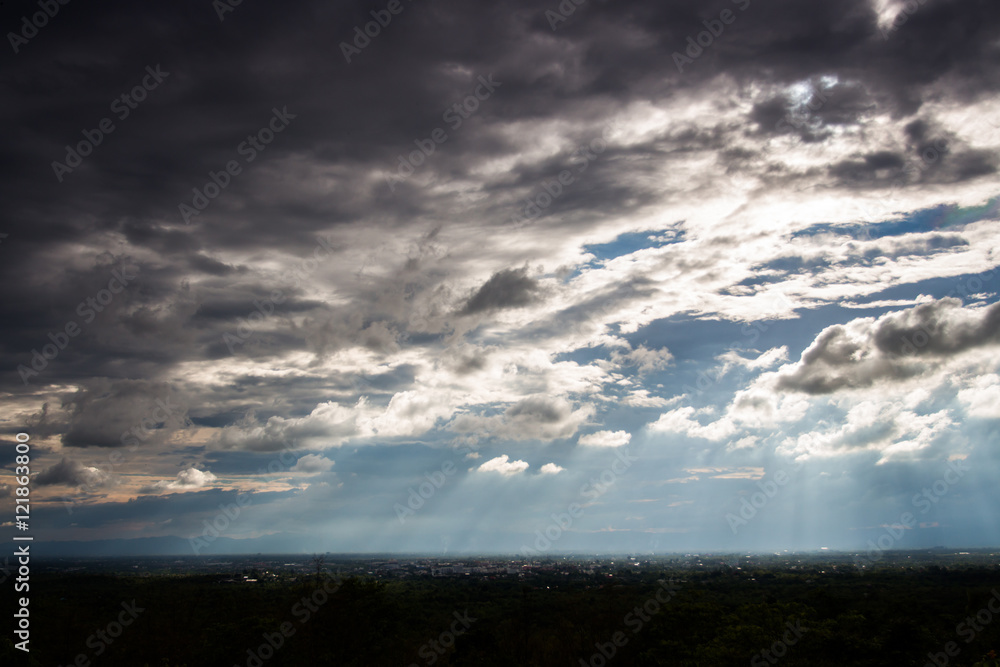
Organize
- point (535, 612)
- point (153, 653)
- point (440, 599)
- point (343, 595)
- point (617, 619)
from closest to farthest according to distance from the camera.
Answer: point (153, 653)
point (343, 595)
point (617, 619)
point (535, 612)
point (440, 599)

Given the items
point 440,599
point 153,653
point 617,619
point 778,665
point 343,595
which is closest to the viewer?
point 778,665

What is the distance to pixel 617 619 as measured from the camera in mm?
69000

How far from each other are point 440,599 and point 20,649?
81864 mm

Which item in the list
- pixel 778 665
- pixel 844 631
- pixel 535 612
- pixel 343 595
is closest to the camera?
pixel 778 665

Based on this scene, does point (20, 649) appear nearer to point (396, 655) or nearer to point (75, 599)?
point (396, 655)

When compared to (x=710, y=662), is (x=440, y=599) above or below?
below

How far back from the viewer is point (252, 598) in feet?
317

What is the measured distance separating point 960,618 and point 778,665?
149ft

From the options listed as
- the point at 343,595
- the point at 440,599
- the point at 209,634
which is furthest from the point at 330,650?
the point at 440,599

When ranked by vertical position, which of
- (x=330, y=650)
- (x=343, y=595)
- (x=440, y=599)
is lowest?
(x=440, y=599)

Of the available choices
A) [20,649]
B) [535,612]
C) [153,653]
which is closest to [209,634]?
[153,653]

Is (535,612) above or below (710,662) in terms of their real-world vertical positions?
below

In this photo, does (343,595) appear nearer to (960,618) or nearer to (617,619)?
(617,619)

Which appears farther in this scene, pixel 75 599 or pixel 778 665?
pixel 75 599
